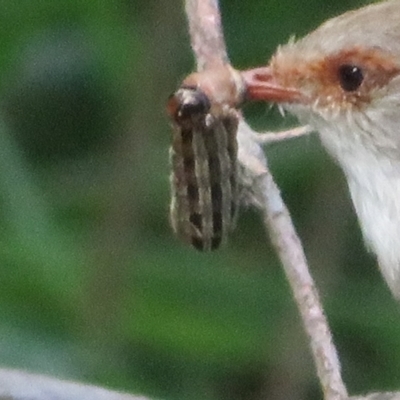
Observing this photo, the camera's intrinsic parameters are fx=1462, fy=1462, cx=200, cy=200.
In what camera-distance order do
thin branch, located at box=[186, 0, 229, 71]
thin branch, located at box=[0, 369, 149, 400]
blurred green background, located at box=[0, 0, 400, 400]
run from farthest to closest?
blurred green background, located at box=[0, 0, 400, 400] → thin branch, located at box=[186, 0, 229, 71] → thin branch, located at box=[0, 369, 149, 400]

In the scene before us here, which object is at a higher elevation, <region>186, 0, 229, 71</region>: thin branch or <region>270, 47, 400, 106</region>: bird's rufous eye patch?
<region>186, 0, 229, 71</region>: thin branch

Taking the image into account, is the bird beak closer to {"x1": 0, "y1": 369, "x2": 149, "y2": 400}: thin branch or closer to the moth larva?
the moth larva

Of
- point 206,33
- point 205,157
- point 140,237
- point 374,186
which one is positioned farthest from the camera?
point 140,237

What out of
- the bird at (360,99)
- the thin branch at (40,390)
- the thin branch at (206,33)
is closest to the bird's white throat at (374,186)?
the bird at (360,99)

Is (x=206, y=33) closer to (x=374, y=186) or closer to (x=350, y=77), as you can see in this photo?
(x=350, y=77)

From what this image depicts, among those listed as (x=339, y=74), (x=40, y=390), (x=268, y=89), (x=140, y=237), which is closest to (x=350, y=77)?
(x=339, y=74)

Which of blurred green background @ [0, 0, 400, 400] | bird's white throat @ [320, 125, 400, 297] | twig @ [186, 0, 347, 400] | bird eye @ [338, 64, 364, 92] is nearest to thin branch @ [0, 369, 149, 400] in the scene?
twig @ [186, 0, 347, 400]

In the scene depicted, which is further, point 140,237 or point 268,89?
point 140,237
